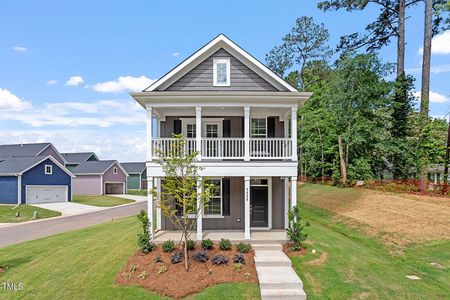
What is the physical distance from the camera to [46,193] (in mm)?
34344

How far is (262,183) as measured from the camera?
14977mm

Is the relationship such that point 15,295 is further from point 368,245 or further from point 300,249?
point 368,245

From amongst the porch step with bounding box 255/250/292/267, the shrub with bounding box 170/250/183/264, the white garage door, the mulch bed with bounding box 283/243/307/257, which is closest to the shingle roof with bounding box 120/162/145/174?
the white garage door

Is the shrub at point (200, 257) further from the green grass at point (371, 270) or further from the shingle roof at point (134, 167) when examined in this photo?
the shingle roof at point (134, 167)

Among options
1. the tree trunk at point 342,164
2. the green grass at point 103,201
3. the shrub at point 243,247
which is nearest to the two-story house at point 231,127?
the shrub at point 243,247

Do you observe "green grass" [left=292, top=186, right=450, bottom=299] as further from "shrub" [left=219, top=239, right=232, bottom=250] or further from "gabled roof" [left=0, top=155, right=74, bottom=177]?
"gabled roof" [left=0, top=155, right=74, bottom=177]

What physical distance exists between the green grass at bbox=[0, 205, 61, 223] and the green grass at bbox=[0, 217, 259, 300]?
39.0ft

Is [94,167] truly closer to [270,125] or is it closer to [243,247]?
[270,125]

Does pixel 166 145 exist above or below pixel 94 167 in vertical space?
above

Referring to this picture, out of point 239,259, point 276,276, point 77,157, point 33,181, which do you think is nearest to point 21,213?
point 33,181

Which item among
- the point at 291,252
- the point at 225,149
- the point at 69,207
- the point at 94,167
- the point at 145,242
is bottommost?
the point at 69,207

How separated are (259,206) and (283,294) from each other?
600 cm

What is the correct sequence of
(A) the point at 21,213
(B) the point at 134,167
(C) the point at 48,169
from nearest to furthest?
(A) the point at 21,213 → (C) the point at 48,169 → (B) the point at 134,167

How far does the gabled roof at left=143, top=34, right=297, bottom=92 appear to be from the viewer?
533 inches
